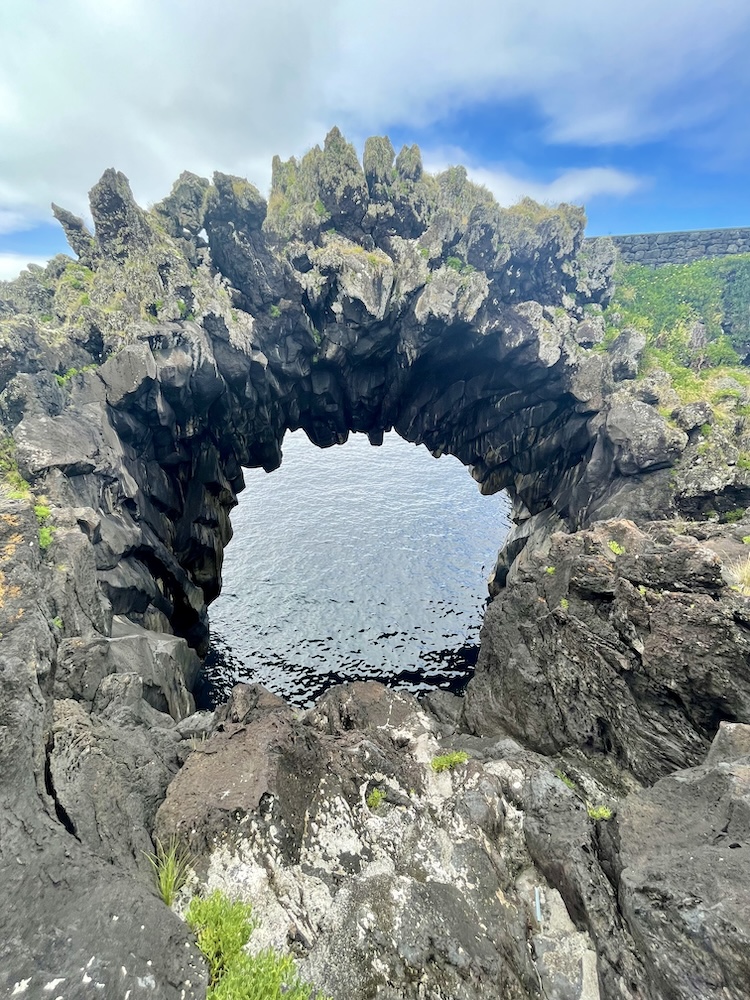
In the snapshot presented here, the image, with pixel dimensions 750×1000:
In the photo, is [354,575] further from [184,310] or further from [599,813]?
[599,813]

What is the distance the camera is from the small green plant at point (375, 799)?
10008 mm

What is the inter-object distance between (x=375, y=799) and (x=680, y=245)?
183 ft

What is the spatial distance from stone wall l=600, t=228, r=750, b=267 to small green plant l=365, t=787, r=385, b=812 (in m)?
52.3

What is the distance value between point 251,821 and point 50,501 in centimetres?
1232

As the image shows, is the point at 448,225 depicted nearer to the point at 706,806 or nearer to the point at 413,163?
A: the point at 413,163

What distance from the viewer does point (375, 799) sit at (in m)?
10.1

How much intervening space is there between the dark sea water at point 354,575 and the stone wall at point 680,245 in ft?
96.8

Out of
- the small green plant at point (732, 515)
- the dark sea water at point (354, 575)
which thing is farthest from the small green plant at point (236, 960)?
the dark sea water at point (354, 575)

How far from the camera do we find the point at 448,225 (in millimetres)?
28641

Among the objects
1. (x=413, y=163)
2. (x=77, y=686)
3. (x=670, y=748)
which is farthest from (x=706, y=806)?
(x=413, y=163)

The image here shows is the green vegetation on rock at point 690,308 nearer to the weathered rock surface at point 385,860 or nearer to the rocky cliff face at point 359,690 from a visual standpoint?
the rocky cliff face at point 359,690

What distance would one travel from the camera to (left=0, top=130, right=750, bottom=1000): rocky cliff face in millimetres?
7039

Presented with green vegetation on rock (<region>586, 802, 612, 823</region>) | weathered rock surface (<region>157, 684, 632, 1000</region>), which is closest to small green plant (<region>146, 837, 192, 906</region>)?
weathered rock surface (<region>157, 684, 632, 1000</region>)

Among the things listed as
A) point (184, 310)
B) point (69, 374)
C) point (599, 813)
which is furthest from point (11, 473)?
point (599, 813)
